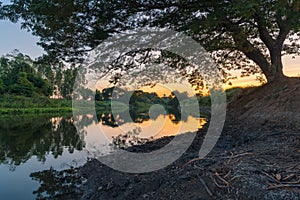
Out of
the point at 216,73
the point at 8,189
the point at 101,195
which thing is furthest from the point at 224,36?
the point at 8,189

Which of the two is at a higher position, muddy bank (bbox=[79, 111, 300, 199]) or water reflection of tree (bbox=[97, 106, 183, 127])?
muddy bank (bbox=[79, 111, 300, 199])

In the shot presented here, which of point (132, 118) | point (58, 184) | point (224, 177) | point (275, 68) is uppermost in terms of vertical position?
point (275, 68)

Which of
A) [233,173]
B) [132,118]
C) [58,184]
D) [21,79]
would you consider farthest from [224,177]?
[21,79]

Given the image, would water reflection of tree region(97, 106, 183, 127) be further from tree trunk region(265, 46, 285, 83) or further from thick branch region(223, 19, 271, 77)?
tree trunk region(265, 46, 285, 83)

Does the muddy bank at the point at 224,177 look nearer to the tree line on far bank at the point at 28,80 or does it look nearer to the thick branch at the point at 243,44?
the thick branch at the point at 243,44

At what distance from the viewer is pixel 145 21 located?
1008cm

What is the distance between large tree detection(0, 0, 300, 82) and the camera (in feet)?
26.8

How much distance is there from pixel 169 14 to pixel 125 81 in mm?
2974

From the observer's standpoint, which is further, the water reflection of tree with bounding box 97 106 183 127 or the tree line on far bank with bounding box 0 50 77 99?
the tree line on far bank with bounding box 0 50 77 99

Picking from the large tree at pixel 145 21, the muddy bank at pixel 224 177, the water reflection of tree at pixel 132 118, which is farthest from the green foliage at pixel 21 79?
the muddy bank at pixel 224 177

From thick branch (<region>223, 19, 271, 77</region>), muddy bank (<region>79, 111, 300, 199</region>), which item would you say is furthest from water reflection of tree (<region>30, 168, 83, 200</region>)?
thick branch (<region>223, 19, 271, 77</region>)

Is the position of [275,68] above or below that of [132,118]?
above

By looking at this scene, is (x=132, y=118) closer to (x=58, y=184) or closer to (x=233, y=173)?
(x=58, y=184)

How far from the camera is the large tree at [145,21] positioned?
8.16 meters
